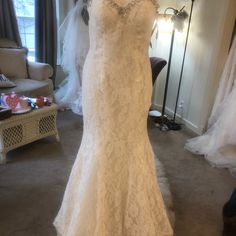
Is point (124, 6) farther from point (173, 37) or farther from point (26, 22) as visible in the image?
point (26, 22)

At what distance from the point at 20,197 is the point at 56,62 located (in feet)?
8.80

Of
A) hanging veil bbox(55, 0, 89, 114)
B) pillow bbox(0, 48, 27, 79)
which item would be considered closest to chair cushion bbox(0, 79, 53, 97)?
pillow bbox(0, 48, 27, 79)

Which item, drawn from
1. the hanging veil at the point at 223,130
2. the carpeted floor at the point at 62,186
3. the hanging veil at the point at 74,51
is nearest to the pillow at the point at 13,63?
the hanging veil at the point at 74,51

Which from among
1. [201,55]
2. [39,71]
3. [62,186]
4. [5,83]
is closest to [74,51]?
[39,71]

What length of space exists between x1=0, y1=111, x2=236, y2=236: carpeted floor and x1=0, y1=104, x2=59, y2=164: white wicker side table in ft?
0.42

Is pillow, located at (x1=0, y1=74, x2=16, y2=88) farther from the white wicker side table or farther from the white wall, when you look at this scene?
the white wall

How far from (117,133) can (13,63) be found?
2516 mm

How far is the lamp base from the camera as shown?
3.19 meters

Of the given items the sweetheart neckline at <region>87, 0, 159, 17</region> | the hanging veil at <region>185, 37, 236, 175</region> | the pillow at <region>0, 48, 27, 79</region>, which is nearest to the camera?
the sweetheart neckline at <region>87, 0, 159, 17</region>

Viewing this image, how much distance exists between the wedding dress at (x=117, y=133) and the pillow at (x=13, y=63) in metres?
2.33

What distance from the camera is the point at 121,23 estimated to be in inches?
45.4

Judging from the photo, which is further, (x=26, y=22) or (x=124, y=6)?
(x=26, y=22)

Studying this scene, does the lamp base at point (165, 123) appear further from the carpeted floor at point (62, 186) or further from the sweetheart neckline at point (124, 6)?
the sweetheart neckline at point (124, 6)

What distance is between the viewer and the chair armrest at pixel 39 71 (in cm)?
331
